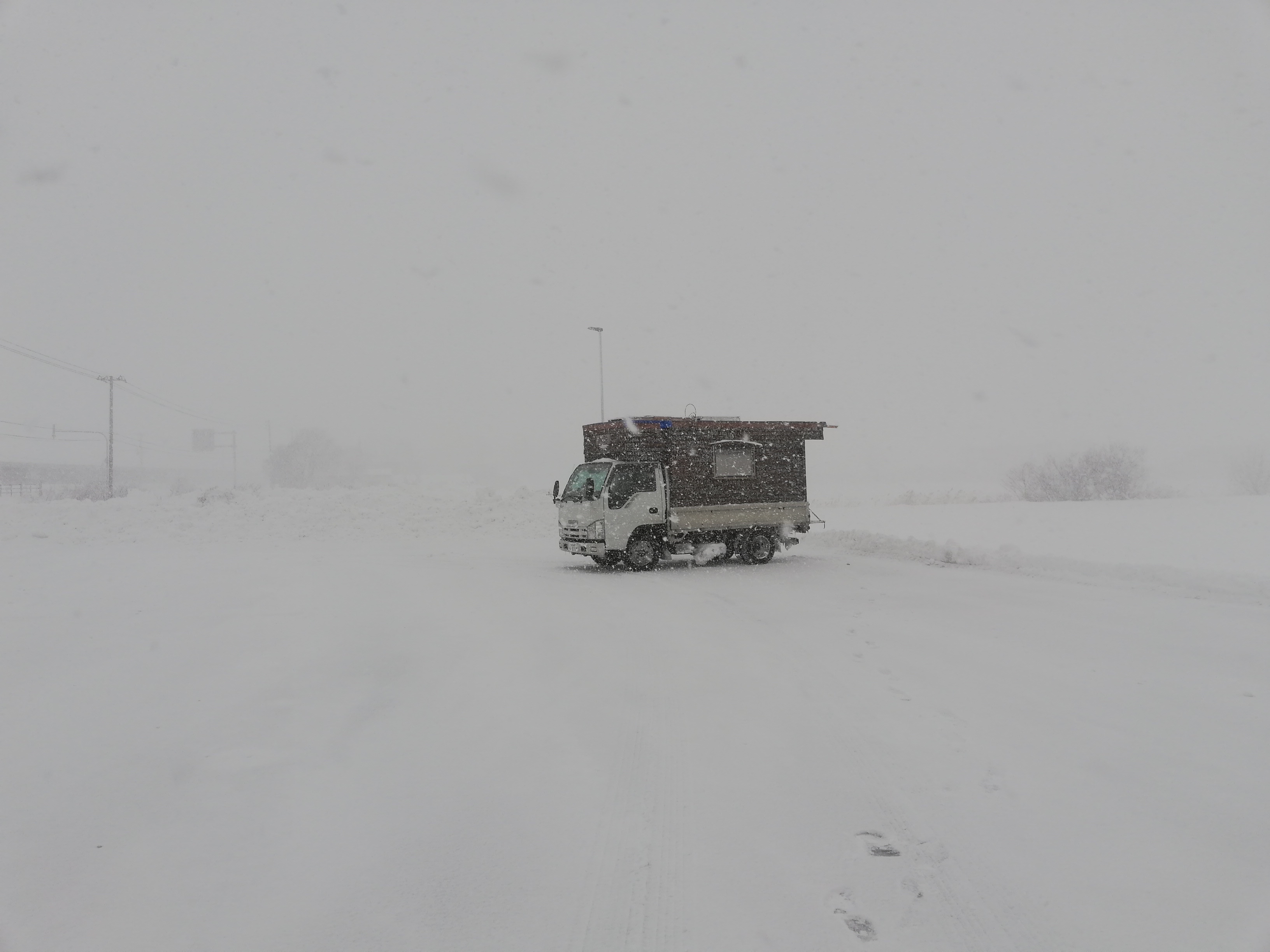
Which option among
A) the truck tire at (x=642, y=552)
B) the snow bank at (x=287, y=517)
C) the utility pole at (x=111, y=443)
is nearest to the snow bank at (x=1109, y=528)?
the truck tire at (x=642, y=552)

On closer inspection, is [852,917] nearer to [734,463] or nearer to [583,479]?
[583,479]

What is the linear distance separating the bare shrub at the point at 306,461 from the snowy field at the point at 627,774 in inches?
2812

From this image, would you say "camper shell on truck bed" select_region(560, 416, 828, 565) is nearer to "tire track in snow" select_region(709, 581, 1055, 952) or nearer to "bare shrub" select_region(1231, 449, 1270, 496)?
"tire track in snow" select_region(709, 581, 1055, 952)

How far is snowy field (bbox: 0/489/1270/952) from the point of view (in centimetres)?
296

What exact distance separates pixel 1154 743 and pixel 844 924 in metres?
3.40

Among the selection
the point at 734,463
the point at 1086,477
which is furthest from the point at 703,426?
the point at 1086,477

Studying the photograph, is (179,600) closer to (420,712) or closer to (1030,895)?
(420,712)

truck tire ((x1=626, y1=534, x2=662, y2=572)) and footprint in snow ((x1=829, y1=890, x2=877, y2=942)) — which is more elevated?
truck tire ((x1=626, y1=534, x2=662, y2=572))

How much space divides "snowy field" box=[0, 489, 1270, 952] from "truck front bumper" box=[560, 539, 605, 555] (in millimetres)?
5020

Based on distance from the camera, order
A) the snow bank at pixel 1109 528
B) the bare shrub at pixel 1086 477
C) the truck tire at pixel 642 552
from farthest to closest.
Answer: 1. the bare shrub at pixel 1086 477
2. the truck tire at pixel 642 552
3. the snow bank at pixel 1109 528

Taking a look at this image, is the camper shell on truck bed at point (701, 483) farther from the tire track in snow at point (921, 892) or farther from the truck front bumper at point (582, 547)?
the tire track in snow at point (921, 892)

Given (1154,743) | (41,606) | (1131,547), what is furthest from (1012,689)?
(1131,547)

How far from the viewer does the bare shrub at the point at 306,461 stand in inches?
3029

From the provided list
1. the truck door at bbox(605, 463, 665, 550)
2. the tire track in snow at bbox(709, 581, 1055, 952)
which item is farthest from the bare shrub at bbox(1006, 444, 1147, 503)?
the tire track in snow at bbox(709, 581, 1055, 952)
